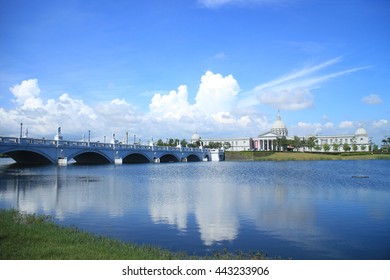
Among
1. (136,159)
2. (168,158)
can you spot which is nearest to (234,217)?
(136,159)

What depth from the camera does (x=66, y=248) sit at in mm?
11094

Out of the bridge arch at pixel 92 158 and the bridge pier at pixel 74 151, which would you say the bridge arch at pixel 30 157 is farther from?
the bridge arch at pixel 92 158

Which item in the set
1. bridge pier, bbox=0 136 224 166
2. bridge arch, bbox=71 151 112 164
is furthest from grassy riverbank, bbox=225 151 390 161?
bridge arch, bbox=71 151 112 164

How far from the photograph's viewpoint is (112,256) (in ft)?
34.1

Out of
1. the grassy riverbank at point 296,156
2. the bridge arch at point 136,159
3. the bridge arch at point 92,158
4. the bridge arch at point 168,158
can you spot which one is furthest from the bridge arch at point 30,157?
the grassy riverbank at point 296,156

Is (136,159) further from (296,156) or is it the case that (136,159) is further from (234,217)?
(234,217)

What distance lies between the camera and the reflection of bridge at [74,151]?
193ft

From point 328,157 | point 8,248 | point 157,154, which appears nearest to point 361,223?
point 8,248

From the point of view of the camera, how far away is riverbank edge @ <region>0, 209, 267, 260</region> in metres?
10.3

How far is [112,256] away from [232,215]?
33.1ft

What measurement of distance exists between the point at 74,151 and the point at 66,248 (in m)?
63.7

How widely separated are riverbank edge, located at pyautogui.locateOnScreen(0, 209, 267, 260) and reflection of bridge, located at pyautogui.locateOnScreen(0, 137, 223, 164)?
4605 cm

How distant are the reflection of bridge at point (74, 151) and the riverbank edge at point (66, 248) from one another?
46.1 m
